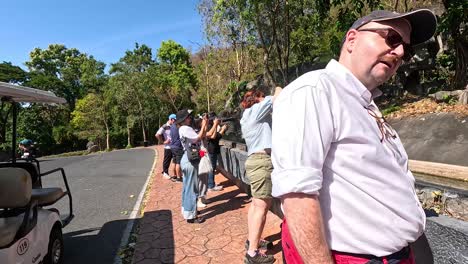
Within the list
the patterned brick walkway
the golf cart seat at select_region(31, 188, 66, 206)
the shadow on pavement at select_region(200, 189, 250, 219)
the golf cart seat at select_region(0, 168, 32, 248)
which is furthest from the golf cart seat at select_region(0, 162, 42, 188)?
the shadow on pavement at select_region(200, 189, 250, 219)

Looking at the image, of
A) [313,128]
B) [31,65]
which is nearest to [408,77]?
[313,128]

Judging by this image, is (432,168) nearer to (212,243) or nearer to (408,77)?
(212,243)

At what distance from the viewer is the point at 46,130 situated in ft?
135

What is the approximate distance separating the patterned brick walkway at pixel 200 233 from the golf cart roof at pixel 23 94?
2.53 m

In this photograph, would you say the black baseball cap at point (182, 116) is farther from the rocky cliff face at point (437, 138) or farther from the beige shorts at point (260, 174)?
the rocky cliff face at point (437, 138)

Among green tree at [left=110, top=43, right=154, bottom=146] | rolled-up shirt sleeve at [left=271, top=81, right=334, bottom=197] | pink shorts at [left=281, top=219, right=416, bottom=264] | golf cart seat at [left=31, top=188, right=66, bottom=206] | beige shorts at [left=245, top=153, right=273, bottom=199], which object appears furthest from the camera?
green tree at [left=110, top=43, right=154, bottom=146]

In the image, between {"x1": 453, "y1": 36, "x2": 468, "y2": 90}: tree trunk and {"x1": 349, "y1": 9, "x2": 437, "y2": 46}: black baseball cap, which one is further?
{"x1": 453, "y1": 36, "x2": 468, "y2": 90}: tree trunk

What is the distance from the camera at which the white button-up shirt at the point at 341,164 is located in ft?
4.36

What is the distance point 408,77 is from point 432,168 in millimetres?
A: 12413

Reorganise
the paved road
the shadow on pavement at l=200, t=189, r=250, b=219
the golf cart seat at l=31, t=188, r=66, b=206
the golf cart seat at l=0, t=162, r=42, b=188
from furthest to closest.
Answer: the shadow on pavement at l=200, t=189, r=250, b=219
the paved road
the golf cart seat at l=0, t=162, r=42, b=188
the golf cart seat at l=31, t=188, r=66, b=206

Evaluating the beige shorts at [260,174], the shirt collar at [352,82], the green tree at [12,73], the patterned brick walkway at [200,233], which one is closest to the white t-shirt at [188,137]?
the patterned brick walkway at [200,233]

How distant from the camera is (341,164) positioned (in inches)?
54.2

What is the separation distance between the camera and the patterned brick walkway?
4.75 m

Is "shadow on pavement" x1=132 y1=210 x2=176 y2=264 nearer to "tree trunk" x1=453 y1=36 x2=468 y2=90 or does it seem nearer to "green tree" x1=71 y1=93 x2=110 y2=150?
"tree trunk" x1=453 y1=36 x2=468 y2=90
